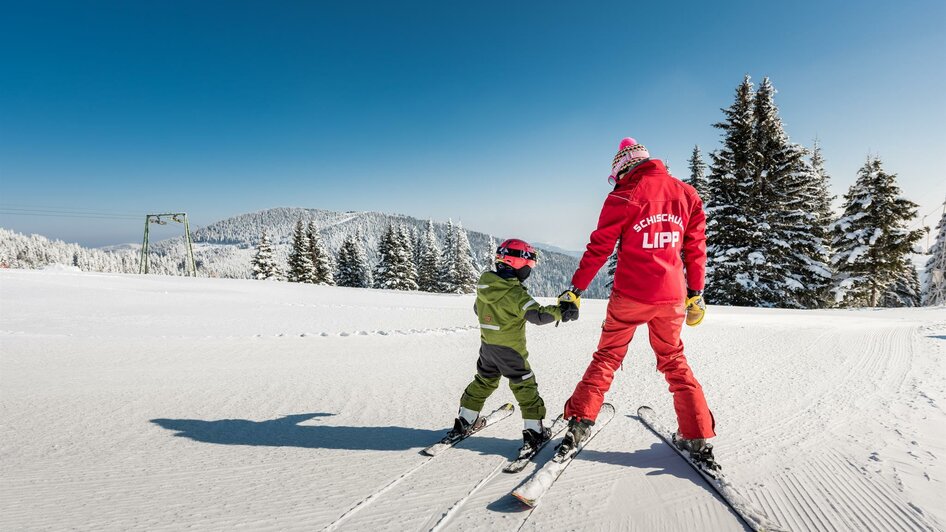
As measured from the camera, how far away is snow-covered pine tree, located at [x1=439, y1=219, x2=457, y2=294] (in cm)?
3956

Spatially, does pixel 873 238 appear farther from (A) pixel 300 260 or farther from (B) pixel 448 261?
(A) pixel 300 260

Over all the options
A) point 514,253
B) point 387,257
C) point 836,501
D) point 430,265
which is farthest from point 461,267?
point 836,501

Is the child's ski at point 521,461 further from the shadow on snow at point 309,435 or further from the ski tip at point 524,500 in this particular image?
the ski tip at point 524,500

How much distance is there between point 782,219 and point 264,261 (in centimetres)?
3972

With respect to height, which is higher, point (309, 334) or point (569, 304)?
point (569, 304)

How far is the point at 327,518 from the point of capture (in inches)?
81.7

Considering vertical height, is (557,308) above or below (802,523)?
above

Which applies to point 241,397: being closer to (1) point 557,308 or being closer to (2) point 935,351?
(1) point 557,308

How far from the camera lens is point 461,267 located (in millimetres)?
39312

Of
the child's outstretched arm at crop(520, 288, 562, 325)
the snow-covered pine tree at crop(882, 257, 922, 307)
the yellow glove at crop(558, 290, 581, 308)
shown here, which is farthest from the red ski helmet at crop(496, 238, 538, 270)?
the snow-covered pine tree at crop(882, 257, 922, 307)

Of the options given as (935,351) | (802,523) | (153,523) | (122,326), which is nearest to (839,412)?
(802,523)

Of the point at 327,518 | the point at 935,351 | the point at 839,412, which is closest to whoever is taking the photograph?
the point at 327,518

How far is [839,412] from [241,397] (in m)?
5.54

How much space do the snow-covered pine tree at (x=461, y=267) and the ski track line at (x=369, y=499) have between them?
36.0 meters
